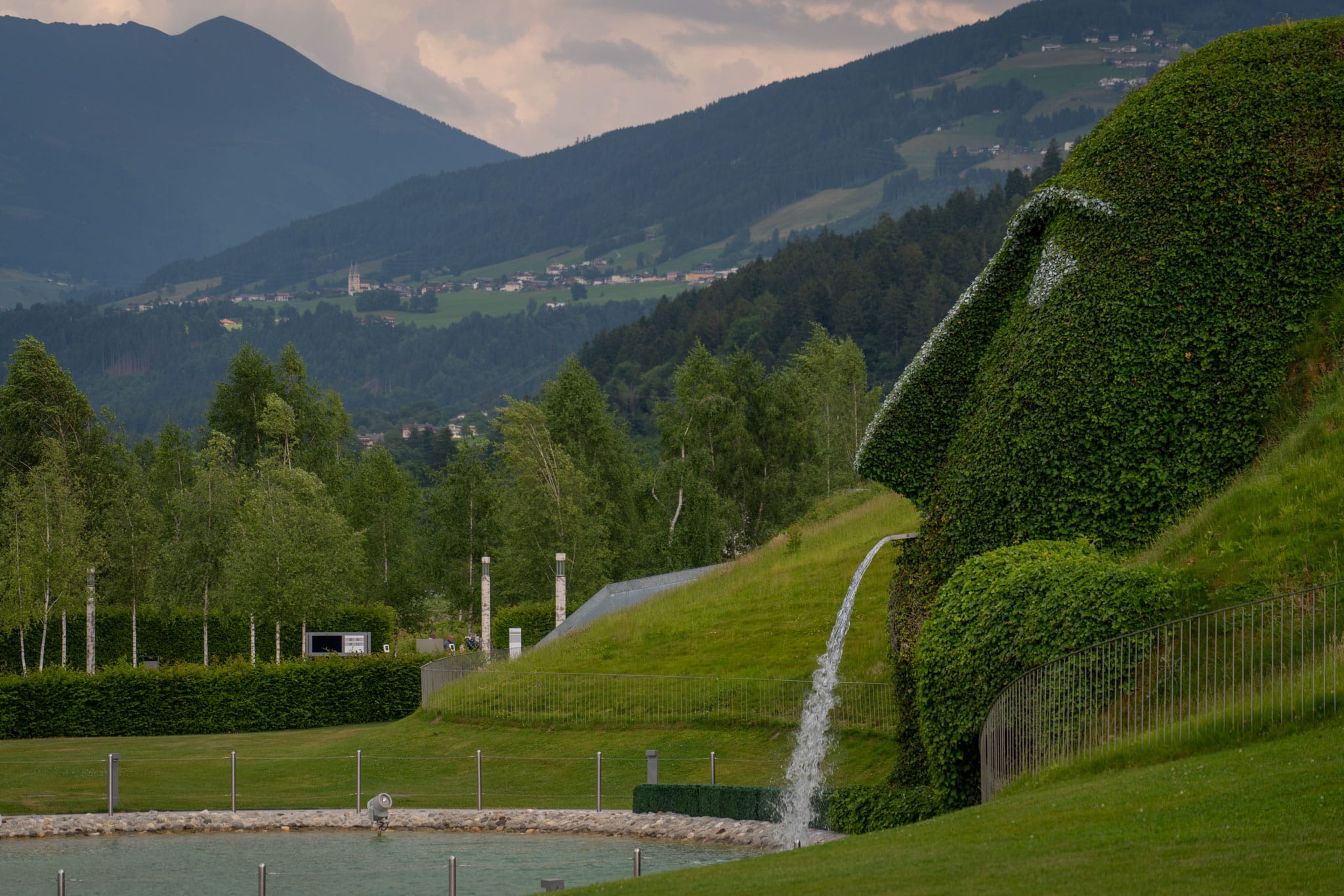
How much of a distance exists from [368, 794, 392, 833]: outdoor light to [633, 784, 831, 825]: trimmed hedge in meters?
4.61

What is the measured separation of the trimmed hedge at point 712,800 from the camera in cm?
2450

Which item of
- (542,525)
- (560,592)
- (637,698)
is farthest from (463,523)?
(637,698)

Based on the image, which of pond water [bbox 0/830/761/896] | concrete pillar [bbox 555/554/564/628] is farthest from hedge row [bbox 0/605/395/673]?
pond water [bbox 0/830/761/896]

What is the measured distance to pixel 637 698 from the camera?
33.9m

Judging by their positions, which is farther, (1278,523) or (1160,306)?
(1160,306)

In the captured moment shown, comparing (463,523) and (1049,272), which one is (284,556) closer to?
(463,523)

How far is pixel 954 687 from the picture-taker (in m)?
18.1

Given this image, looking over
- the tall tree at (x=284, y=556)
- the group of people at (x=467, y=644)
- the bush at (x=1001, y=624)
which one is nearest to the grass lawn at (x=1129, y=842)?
the bush at (x=1001, y=624)

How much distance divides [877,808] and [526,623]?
1414 inches

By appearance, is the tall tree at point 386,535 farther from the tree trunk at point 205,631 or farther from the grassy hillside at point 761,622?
the grassy hillside at point 761,622

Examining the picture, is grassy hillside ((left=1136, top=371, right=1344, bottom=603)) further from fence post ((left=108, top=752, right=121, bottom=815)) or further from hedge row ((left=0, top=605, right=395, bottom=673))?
hedge row ((left=0, top=605, right=395, bottom=673))

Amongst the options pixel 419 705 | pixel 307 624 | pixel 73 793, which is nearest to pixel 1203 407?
pixel 73 793

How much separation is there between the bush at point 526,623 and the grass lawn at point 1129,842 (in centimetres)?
4000

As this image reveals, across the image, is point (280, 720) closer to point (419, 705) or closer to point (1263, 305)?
point (419, 705)
